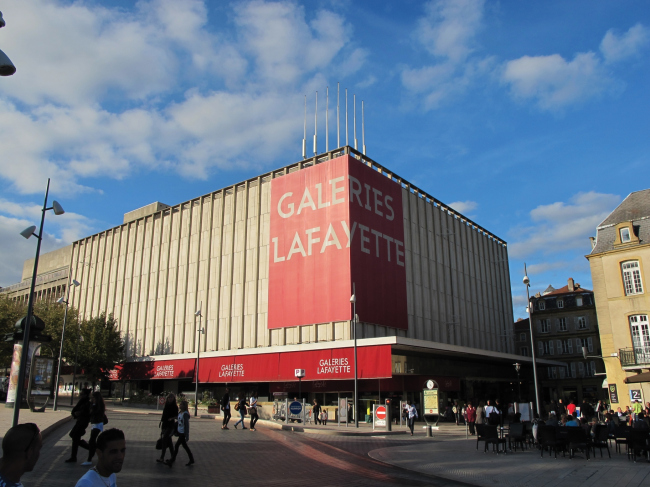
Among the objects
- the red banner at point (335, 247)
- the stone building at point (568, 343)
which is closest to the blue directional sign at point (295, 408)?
the red banner at point (335, 247)

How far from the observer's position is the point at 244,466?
1302 cm

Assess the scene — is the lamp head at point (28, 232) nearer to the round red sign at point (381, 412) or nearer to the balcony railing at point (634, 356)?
the round red sign at point (381, 412)

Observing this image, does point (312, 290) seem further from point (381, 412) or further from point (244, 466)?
point (244, 466)

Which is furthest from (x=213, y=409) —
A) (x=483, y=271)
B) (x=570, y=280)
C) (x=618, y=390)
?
(x=570, y=280)

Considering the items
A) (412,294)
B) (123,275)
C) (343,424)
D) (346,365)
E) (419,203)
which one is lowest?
(343,424)

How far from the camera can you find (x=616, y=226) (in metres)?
32.8

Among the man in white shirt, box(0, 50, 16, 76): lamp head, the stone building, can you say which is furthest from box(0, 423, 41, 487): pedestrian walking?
the stone building

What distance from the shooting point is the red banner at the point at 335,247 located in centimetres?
3806

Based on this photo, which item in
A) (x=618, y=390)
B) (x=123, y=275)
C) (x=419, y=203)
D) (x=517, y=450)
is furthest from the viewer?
(x=123, y=275)

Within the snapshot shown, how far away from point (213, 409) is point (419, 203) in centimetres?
2610

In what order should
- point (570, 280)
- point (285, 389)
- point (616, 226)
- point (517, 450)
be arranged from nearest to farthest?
point (517, 450) < point (616, 226) < point (285, 389) < point (570, 280)

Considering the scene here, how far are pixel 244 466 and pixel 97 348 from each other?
41436 millimetres

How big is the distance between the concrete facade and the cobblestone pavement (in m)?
19.0

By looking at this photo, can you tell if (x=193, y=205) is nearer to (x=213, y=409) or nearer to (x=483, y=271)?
(x=213, y=409)
